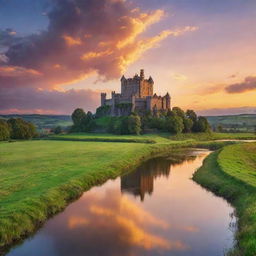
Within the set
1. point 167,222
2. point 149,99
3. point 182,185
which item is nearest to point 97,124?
point 149,99

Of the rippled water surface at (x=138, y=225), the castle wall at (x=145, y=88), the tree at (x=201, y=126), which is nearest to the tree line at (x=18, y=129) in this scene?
the castle wall at (x=145, y=88)

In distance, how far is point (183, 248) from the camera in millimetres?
16078

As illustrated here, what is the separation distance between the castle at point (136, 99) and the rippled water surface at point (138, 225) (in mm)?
97110

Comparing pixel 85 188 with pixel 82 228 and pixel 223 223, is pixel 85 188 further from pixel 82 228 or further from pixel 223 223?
pixel 223 223

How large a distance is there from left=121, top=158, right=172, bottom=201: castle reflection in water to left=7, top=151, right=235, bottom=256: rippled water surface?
12 centimetres

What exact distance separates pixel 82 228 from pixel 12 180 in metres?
10.4

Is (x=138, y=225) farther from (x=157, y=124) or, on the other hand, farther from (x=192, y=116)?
(x=192, y=116)

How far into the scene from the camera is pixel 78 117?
431ft

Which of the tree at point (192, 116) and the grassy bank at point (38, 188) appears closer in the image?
the grassy bank at point (38, 188)

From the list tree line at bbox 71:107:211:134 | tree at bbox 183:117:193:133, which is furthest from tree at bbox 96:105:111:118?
tree at bbox 183:117:193:133

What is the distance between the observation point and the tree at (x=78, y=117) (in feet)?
415

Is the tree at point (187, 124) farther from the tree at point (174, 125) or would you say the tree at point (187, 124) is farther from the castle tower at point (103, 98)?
the castle tower at point (103, 98)

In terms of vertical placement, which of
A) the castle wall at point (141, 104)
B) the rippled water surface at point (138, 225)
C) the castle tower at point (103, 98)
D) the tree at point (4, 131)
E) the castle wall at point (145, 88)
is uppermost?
the castle wall at point (145, 88)

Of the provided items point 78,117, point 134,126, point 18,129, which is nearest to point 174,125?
point 134,126
